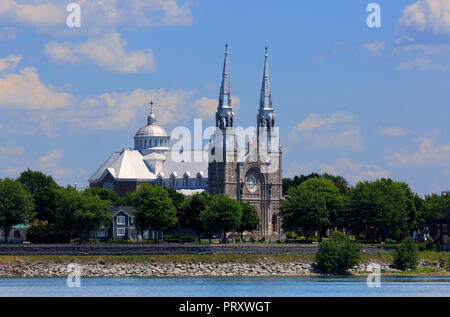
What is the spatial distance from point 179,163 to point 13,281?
90809 millimetres

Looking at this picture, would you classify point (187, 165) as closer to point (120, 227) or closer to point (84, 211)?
point (120, 227)

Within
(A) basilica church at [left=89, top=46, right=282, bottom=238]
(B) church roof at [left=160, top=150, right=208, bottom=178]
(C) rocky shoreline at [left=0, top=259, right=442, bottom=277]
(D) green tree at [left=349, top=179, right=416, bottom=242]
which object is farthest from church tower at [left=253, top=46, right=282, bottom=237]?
(C) rocky shoreline at [left=0, top=259, right=442, bottom=277]

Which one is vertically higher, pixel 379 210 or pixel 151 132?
pixel 151 132

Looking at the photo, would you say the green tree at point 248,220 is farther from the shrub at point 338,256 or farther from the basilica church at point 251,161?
the shrub at point 338,256

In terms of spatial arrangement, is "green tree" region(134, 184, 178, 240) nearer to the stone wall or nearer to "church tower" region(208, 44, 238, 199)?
the stone wall

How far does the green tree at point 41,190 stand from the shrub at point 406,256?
4284 centimetres

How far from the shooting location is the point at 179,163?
185 metres

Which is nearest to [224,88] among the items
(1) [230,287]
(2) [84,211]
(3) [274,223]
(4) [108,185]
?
(3) [274,223]

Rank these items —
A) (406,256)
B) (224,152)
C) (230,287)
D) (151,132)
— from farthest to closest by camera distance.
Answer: (151,132), (224,152), (406,256), (230,287)

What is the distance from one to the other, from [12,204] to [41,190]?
1218cm

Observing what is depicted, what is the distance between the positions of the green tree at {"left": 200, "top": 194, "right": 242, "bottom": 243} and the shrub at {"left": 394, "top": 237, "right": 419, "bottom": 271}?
21.8 meters

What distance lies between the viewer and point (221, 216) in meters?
127

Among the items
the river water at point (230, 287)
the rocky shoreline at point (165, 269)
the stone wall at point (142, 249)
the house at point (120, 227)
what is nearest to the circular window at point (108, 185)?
the house at point (120, 227)

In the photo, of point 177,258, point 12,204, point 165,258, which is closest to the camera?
point 165,258
